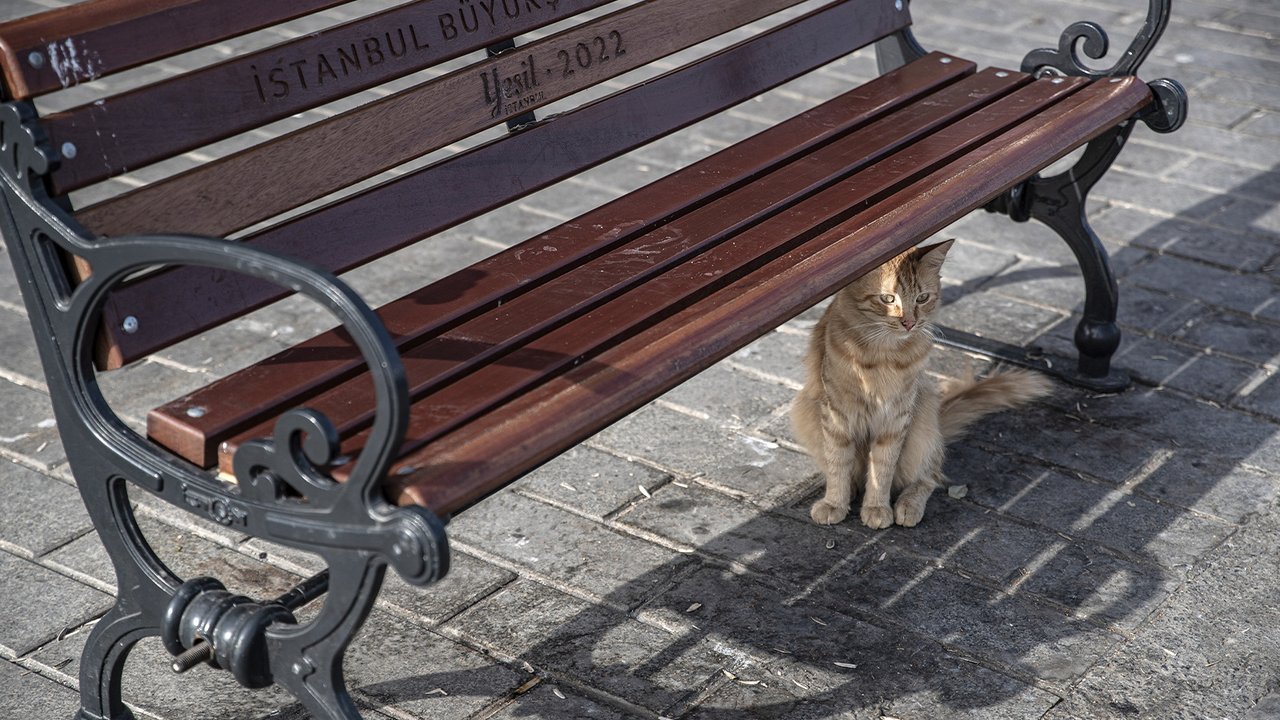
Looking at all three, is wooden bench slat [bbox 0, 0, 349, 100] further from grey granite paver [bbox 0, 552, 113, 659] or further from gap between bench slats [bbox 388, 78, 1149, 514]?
grey granite paver [bbox 0, 552, 113, 659]

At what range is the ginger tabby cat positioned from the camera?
3102 mm

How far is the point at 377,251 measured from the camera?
277cm

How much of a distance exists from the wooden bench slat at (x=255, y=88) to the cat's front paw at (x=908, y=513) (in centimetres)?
140

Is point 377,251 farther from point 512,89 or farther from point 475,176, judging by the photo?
point 512,89

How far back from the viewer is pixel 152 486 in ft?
7.34

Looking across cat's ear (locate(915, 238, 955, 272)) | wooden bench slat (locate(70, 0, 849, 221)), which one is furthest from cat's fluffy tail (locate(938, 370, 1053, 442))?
wooden bench slat (locate(70, 0, 849, 221))

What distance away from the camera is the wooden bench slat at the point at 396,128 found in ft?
8.10

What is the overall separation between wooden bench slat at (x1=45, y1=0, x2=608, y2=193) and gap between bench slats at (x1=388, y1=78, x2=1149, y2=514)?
78cm

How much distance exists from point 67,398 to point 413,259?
2.27m

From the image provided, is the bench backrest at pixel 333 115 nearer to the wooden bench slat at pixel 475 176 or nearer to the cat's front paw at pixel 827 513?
the wooden bench slat at pixel 475 176

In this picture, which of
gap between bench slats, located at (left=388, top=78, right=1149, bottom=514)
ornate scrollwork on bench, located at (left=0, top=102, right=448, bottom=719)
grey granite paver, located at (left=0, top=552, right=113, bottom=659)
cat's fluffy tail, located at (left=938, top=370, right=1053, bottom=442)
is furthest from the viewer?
cat's fluffy tail, located at (left=938, top=370, right=1053, bottom=442)

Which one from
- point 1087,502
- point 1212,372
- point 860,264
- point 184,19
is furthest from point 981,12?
point 184,19

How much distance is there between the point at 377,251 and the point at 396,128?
0.86ft

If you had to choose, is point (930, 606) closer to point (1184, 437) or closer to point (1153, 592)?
point (1153, 592)
